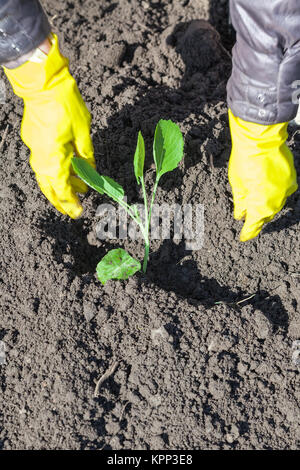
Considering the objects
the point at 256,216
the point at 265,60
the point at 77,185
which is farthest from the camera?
the point at 77,185

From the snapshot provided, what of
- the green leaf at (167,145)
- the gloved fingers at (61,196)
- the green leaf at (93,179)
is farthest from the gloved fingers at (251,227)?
the gloved fingers at (61,196)

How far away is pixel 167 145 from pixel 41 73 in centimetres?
49

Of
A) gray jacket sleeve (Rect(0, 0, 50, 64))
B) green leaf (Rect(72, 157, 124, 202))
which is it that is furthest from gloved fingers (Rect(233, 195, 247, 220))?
gray jacket sleeve (Rect(0, 0, 50, 64))

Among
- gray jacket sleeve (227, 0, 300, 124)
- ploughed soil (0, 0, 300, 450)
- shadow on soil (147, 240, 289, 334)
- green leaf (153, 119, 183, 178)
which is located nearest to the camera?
gray jacket sleeve (227, 0, 300, 124)

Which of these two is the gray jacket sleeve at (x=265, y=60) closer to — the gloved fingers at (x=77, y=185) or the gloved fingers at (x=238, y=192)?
the gloved fingers at (x=238, y=192)

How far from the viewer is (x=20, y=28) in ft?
5.34

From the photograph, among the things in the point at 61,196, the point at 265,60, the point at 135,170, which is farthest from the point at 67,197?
the point at 265,60

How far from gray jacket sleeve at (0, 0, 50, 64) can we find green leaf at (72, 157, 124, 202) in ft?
1.34

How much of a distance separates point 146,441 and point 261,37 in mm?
1220

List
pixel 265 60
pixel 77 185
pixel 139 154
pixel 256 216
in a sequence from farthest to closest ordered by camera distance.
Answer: pixel 77 185
pixel 256 216
pixel 139 154
pixel 265 60

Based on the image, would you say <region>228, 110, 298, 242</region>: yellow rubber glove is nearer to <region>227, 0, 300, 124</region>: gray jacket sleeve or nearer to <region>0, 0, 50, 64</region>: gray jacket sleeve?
<region>227, 0, 300, 124</region>: gray jacket sleeve

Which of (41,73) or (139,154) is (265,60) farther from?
(41,73)

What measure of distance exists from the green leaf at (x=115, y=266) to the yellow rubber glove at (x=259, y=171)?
1.43 feet

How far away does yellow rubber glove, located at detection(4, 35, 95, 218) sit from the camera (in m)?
1.71
